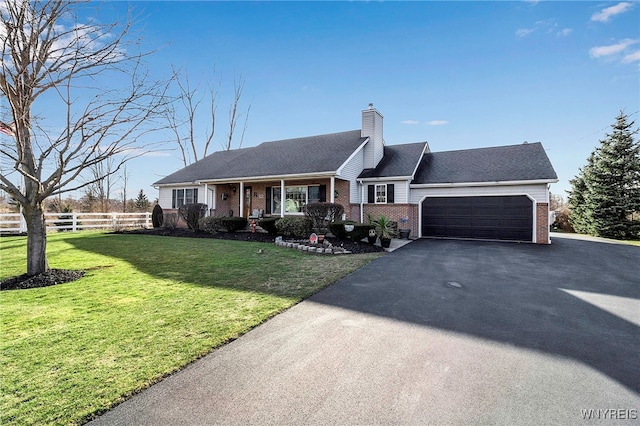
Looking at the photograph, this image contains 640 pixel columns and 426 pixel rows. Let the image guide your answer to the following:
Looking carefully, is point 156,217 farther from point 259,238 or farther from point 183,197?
point 259,238

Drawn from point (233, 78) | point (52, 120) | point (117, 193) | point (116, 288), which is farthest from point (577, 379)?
point (117, 193)

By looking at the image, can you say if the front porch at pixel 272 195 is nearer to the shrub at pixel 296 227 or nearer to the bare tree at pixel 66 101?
the shrub at pixel 296 227

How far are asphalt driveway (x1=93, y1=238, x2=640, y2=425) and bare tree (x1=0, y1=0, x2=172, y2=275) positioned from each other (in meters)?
4.33

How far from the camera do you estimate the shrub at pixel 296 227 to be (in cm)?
1257

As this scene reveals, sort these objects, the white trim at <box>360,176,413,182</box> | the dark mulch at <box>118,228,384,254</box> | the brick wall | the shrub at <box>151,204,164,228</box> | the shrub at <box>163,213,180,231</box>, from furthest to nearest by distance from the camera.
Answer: the shrub at <box>151,204,164,228</box>, the shrub at <box>163,213,180,231</box>, the white trim at <box>360,176,413,182</box>, the brick wall, the dark mulch at <box>118,228,384,254</box>

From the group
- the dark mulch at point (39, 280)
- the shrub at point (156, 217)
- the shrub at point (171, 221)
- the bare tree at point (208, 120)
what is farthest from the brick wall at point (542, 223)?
the bare tree at point (208, 120)

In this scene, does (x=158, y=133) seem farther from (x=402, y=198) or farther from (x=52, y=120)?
(x=402, y=198)

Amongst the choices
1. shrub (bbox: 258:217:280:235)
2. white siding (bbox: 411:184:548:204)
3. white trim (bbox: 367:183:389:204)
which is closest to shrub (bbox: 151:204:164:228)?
shrub (bbox: 258:217:280:235)

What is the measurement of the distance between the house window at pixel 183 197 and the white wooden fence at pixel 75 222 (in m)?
2.74

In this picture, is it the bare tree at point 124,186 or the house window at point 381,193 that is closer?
the house window at point 381,193

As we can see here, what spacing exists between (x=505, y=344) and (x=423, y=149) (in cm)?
1501

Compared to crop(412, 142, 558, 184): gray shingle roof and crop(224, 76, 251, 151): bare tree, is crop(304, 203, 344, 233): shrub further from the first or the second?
crop(224, 76, 251, 151): bare tree

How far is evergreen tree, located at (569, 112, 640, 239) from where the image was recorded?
16078 millimetres

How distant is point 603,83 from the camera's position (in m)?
12.8
